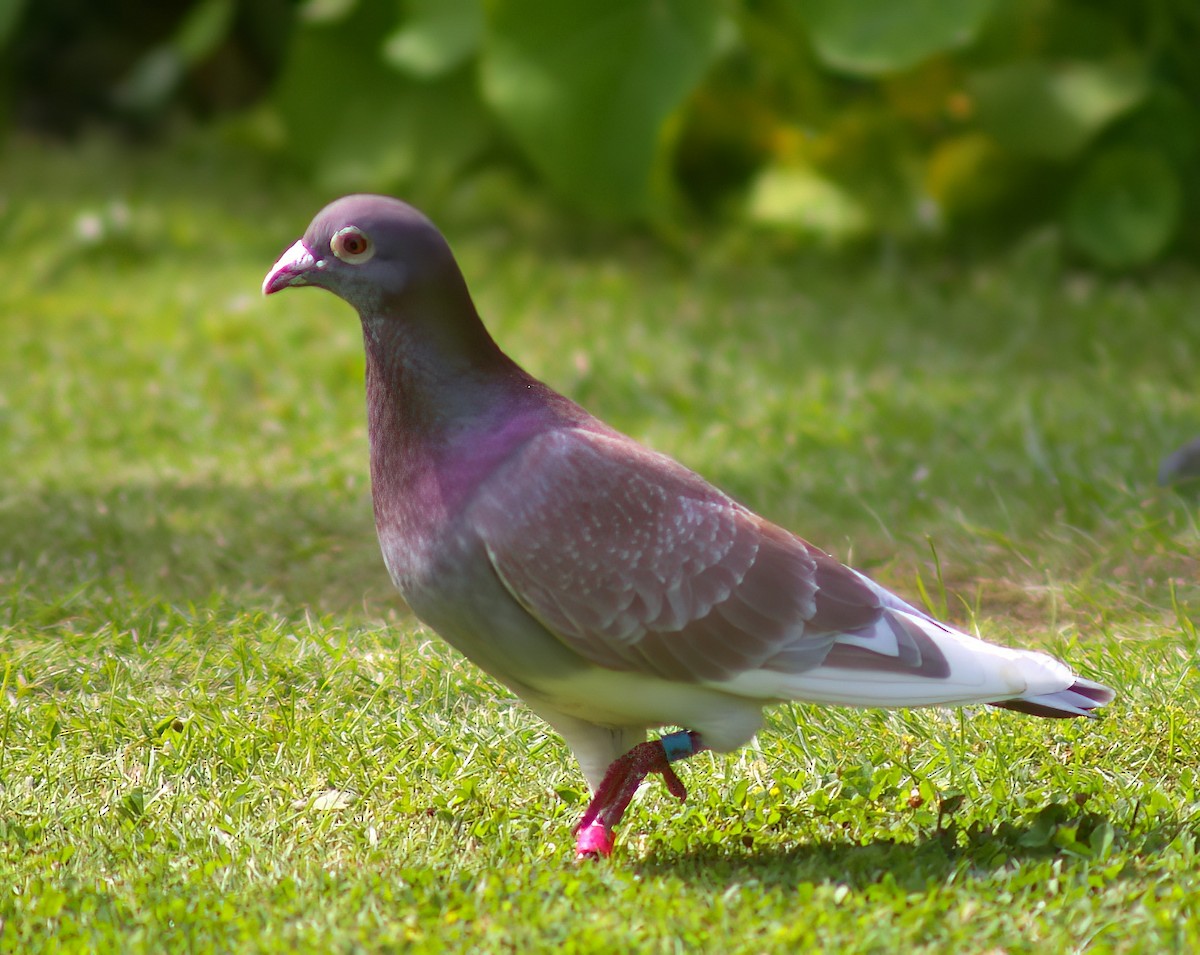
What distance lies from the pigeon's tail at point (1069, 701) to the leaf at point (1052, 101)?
360 cm

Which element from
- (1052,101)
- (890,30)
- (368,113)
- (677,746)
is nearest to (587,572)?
(677,746)

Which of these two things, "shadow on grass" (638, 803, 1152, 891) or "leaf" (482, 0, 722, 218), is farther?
"leaf" (482, 0, 722, 218)

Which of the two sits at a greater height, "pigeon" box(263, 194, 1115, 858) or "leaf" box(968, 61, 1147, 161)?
"leaf" box(968, 61, 1147, 161)

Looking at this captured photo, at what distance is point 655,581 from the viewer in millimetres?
2428

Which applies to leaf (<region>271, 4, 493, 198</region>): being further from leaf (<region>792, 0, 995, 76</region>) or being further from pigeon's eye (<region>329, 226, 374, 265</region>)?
pigeon's eye (<region>329, 226, 374, 265</region>)

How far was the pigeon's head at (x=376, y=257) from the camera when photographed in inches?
95.4

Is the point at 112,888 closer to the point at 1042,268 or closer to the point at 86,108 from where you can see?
the point at 1042,268

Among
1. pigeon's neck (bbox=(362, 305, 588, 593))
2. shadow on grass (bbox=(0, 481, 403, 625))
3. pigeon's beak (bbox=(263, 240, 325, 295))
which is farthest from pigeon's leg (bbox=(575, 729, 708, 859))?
shadow on grass (bbox=(0, 481, 403, 625))

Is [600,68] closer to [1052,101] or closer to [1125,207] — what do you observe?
[1052,101]

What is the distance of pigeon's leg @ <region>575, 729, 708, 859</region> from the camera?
2469mm

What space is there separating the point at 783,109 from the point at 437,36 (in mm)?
1421

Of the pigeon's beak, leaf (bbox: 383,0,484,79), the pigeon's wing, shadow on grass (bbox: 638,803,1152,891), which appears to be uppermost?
leaf (bbox: 383,0,484,79)

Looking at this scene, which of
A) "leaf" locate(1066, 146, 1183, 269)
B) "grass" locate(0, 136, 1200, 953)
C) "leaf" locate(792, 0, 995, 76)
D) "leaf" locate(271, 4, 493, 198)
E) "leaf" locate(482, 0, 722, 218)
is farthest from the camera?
"leaf" locate(271, 4, 493, 198)

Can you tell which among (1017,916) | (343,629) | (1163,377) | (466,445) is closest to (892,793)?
(1017,916)
